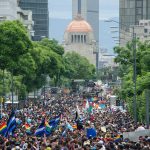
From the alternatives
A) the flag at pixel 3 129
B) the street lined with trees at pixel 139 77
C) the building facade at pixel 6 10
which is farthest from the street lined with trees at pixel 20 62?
the flag at pixel 3 129

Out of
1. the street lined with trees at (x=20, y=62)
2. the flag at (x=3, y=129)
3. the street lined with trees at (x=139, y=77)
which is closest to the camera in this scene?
the flag at (x=3, y=129)

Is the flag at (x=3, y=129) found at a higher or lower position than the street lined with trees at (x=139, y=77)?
higher

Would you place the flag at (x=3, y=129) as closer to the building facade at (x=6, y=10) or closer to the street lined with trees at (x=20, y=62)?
the street lined with trees at (x=20, y=62)

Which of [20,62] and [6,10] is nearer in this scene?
[20,62]

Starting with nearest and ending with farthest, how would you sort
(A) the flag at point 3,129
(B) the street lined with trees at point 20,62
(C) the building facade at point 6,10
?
1. (A) the flag at point 3,129
2. (B) the street lined with trees at point 20,62
3. (C) the building facade at point 6,10

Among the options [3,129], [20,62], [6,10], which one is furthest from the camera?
[6,10]

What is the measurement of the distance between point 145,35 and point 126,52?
4204 inches

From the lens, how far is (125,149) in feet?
114

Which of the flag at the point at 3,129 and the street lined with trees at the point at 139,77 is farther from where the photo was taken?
the street lined with trees at the point at 139,77

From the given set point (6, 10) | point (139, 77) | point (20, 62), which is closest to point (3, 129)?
point (139, 77)

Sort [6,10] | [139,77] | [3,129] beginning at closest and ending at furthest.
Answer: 1. [3,129]
2. [139,77]
3. [6,10]

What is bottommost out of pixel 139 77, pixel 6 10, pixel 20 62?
pixel 20 62

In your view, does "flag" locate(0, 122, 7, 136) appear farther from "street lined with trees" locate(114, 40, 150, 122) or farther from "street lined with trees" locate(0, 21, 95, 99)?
"street lined with trees" locate(0, 21, 95, 99)

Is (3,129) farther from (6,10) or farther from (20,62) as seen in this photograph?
(6,10)
